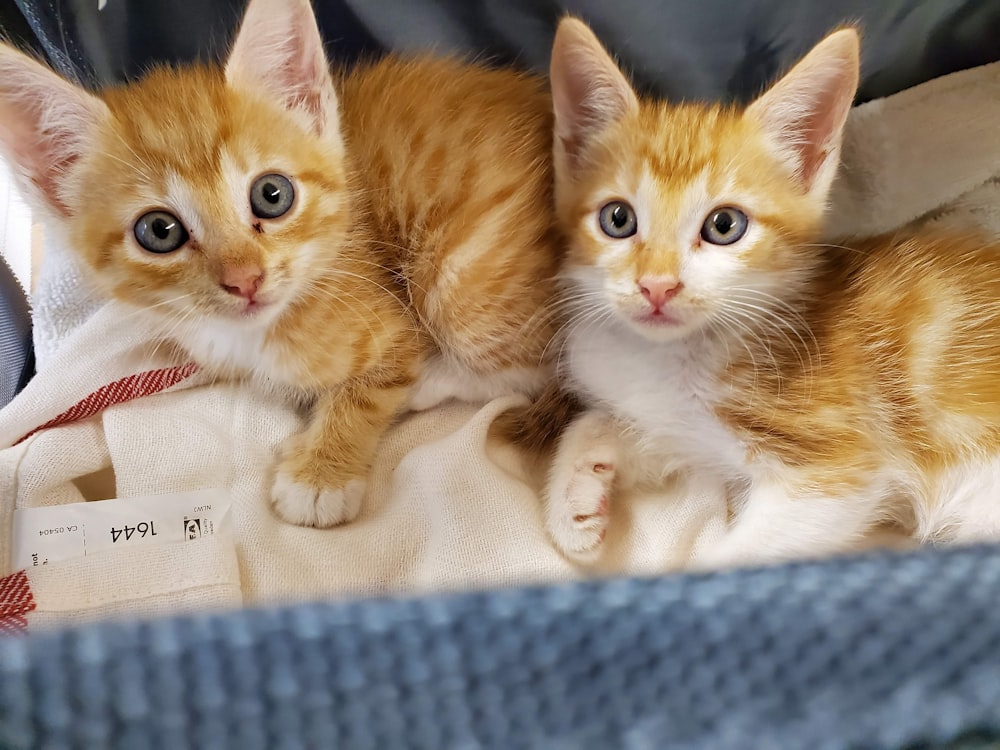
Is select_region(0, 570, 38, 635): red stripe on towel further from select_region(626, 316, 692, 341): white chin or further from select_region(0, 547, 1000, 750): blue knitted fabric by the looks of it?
select_region(626, 316, 692, 341): white chin

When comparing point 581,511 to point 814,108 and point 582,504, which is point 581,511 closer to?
point 582,504

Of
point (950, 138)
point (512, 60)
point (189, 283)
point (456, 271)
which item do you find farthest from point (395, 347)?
point (950, 138)

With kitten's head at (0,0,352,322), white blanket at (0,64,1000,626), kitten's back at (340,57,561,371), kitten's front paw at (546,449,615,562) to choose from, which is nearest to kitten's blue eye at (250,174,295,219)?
kitten's head at (0,0,352,322)

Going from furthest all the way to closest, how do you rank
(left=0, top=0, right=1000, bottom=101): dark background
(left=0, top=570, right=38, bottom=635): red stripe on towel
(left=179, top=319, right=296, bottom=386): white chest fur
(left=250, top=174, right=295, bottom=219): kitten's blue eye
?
→ (left=0, top=0, right=1000, bottom=101): dark background, (left=179, top=319, right=296, bottom=386): white chest fur, (left=250, top=174, right=295, bottom=219): kitten's blue eye, (left=0, top=570, right=38, bottom=635): red stripe on towel

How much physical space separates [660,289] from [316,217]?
1.66 ft

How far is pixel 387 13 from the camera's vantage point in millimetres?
1448

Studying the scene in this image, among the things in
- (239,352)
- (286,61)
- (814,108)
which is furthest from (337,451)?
(814,108)

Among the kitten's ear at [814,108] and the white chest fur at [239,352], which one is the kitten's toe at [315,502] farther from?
the kitten's ear at [814,108]

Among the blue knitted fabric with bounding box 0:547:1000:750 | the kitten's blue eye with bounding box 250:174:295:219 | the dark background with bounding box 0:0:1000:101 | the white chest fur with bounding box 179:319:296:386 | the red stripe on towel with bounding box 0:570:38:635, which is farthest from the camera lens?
the dark background with bounding box 0:0:1000:101

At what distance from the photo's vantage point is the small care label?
1.08m

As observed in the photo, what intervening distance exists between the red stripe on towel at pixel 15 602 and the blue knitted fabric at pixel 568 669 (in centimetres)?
60

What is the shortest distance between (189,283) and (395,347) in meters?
0.33

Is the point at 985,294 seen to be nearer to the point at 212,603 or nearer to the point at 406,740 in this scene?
the point at 406,740

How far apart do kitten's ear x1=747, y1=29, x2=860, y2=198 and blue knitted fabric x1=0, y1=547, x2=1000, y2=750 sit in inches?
28.5
